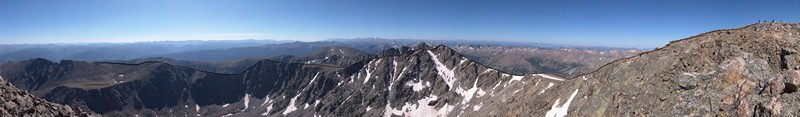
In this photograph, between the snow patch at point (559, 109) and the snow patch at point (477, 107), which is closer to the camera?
the snow patch at point (559, 109)

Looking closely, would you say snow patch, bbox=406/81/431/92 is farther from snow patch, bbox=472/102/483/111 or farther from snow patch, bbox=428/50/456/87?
snow patch, bbox=472/102/483/111

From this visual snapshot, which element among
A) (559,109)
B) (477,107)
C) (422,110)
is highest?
(559,109)

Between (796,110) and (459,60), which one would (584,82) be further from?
→ (459,60)

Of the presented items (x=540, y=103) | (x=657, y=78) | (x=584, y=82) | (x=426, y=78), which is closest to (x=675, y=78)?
(x=657, y=78)

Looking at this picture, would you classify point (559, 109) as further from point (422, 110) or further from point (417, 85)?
point (417, 85)

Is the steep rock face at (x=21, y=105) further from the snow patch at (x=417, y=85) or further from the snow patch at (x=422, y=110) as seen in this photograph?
the snow patch at (x=417, y=85)

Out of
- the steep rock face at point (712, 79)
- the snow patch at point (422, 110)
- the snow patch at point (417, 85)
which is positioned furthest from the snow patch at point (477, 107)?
the steep rock face at point (712, 79)

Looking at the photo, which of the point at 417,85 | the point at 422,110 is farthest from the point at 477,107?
the point at 417,85

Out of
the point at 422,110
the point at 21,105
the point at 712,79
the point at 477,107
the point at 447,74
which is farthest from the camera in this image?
the point at 447,74
